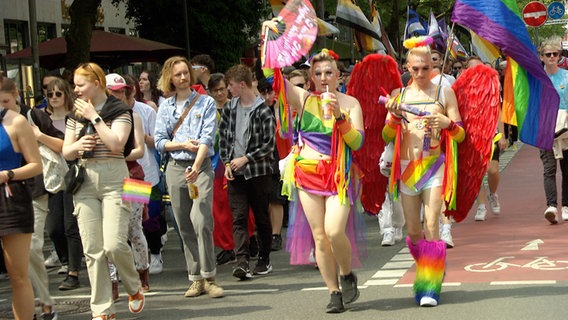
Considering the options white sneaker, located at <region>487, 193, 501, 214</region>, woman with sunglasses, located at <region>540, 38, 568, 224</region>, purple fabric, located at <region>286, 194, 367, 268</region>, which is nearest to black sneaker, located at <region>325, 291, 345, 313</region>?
purple fabric, located at <region>286, 194, 367, 268</region>

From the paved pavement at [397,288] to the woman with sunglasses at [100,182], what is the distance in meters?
0.72

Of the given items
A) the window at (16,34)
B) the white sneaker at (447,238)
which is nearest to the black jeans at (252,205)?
the white sneaker at (447,238)

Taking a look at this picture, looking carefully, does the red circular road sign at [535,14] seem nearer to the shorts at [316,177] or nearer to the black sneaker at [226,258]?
the black sneaker at [226,258]

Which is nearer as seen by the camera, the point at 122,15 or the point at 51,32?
the point at 51,32

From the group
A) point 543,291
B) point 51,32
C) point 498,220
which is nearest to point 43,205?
point 543,291

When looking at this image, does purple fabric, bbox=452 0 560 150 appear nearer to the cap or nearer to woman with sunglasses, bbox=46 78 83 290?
the cap

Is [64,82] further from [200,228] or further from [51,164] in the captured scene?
[200,228]

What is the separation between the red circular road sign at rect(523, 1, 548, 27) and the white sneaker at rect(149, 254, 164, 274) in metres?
20.1

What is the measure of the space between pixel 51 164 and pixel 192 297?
5.03ft

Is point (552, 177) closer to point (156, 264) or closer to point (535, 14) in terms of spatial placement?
point (156, 264)

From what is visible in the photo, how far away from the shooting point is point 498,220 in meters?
13.8

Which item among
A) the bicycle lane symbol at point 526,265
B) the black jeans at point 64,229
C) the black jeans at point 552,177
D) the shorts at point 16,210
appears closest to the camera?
the shorts at point 16,210

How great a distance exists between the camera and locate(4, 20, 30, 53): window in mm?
27750

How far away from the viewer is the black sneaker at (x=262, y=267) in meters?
10.5
